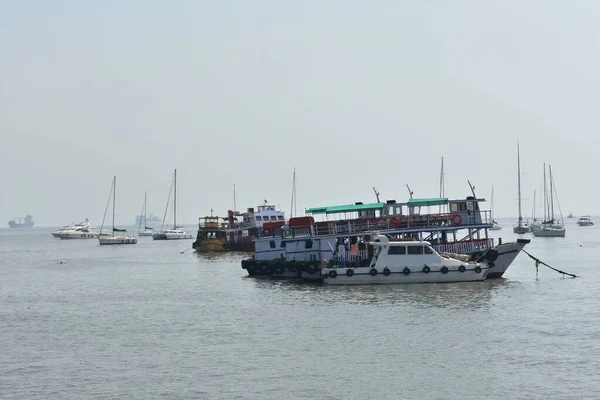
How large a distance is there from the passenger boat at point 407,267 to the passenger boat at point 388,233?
2.48 m

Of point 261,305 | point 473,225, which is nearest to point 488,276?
point 473,225

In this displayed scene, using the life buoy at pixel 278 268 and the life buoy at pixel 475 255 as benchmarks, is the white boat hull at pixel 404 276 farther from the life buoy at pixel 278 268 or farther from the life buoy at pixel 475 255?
the life buoy at pixel 278 268

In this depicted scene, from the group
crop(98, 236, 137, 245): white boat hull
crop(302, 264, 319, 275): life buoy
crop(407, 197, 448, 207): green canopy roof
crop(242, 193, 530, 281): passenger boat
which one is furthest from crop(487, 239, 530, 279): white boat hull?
crop(98, 236, 137, 245): white boat hull

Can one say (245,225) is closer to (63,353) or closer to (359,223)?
(359,223)

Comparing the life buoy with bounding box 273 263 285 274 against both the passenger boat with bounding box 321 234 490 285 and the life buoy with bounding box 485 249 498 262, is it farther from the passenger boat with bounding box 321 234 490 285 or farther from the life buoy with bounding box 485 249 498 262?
the life buoy with bounding box 485 249 498 262

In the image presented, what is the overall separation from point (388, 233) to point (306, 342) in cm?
2464

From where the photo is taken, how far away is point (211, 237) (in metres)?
119

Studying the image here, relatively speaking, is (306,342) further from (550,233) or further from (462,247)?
(550,233)

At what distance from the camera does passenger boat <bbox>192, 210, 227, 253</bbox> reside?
376 ft

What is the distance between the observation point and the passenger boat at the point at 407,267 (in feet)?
178

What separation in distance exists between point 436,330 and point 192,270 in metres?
48.5

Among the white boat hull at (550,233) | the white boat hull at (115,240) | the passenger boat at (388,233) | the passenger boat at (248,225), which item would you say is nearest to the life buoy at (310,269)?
the passenger boat at (388,233)

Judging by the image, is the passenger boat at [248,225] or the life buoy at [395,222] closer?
the life buoy at [395,222]

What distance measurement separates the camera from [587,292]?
5322cm
